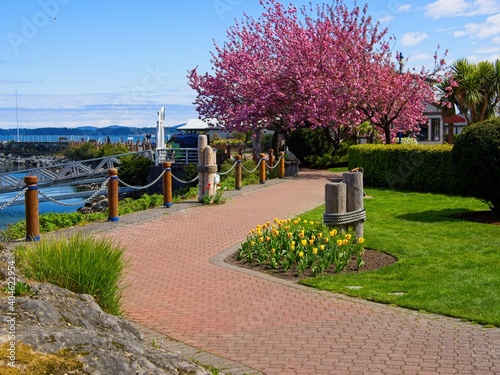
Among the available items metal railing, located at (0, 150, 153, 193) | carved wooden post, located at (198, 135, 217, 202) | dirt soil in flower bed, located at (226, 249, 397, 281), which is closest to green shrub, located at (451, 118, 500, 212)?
dirt soil in flower bed, located at (226, 249, 397, 281)

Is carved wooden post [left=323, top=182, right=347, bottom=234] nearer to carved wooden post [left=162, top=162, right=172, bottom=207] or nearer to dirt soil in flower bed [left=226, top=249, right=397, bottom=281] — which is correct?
dirt soil in flower bed [left=226, top=249, right=397, bottom=281]

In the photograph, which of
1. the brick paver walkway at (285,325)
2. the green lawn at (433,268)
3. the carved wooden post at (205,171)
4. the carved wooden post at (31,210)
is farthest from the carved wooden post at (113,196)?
the green lawn at (433,268)

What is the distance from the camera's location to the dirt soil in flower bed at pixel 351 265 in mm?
9297

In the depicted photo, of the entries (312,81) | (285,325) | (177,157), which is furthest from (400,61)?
(285,325)

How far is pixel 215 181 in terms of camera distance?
57.9 ft

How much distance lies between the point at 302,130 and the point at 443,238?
72.8 feet

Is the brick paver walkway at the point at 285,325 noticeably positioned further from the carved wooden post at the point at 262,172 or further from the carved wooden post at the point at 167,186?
the carved wooden post at the point at 262,172

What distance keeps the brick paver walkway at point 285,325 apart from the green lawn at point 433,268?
1.05 feet

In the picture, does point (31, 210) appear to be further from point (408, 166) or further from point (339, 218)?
point (408, 166)

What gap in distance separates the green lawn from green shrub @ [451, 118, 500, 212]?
0.79 metres

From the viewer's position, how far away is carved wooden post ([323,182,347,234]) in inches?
424

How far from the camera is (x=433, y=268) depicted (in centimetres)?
927

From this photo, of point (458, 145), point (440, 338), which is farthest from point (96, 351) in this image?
point (458, 145)

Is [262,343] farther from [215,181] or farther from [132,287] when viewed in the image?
[215,181]
